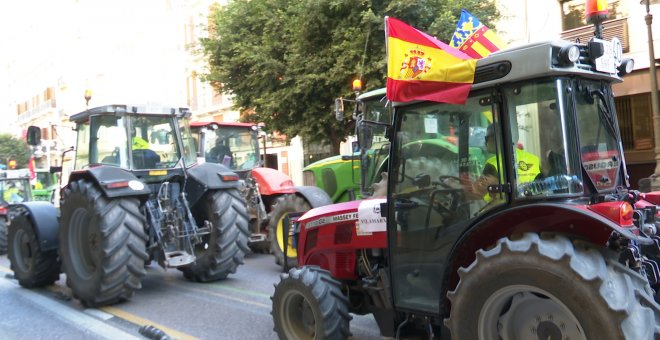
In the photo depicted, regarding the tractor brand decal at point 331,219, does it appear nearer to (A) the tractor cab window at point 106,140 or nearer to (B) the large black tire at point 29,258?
(A) the tractor cab window at point 106,140

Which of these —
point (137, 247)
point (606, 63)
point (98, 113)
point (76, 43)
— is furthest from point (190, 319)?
point (76, 43)

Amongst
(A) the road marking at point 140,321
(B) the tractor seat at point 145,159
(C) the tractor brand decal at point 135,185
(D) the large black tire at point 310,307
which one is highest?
(B) the tractor seat at point 145,159

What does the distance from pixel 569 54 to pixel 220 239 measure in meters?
5.50

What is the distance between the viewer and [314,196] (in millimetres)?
8148

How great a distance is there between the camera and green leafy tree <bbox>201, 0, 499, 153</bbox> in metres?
11.3

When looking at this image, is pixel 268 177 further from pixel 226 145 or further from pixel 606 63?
pixel 606 63

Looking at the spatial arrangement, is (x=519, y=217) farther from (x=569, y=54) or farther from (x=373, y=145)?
(x=373, y=145)

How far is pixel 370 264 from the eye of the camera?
13.4 ft

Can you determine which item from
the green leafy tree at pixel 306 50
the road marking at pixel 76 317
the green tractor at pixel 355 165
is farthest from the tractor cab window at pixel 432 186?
the green leafy tree at pixel 306 50

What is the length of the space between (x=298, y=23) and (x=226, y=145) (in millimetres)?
3473

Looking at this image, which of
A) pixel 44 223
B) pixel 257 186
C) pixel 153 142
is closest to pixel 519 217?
pixel 153 142

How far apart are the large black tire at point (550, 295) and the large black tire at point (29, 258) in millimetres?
6345

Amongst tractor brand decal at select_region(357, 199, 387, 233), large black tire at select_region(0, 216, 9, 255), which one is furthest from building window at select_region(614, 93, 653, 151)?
large black tire at select_region(0, 216, 9, 255)

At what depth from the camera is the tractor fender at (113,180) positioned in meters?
6.39
